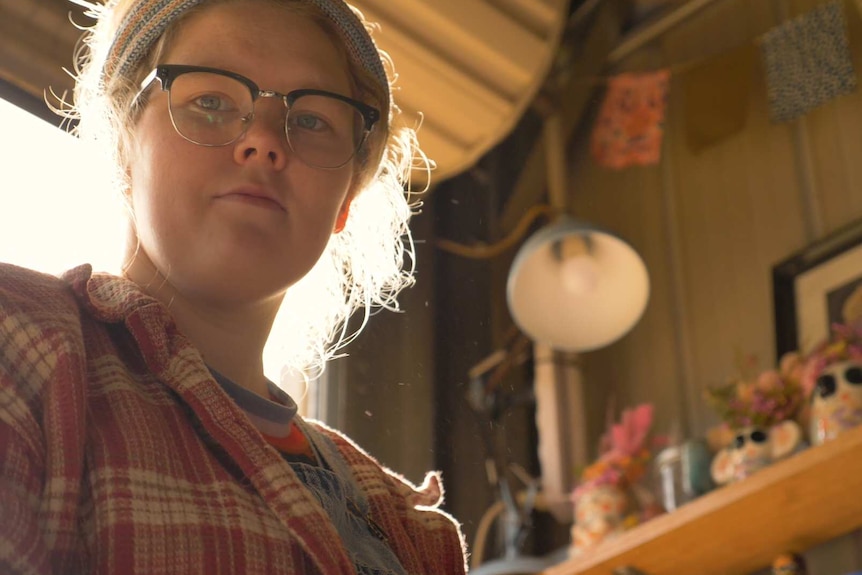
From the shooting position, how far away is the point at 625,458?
1.92 metres

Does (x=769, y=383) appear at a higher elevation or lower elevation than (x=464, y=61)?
lower

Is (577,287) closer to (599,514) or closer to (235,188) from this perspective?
(599,514)

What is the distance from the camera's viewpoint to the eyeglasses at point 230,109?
66cm

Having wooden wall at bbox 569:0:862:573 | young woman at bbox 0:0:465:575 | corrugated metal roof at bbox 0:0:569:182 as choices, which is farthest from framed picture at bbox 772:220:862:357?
young woman at bbox 0:0:465:575

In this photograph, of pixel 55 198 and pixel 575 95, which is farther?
pixel 575 95

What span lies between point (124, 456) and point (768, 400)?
1.35 m

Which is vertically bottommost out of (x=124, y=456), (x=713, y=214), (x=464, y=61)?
(x=124, y=456)

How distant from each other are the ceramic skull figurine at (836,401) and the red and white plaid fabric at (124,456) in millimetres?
1141

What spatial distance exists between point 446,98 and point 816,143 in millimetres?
674

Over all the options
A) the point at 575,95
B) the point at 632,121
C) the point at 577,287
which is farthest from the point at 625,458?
the point at 575,95

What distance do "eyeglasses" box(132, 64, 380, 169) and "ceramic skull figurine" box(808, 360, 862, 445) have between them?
104cm

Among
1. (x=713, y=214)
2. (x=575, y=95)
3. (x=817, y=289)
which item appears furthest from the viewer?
(x=575, y=95)

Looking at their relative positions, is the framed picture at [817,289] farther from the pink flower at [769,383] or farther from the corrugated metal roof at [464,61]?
the corrugated metal roof at [464,61]

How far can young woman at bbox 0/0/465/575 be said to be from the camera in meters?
0.48
